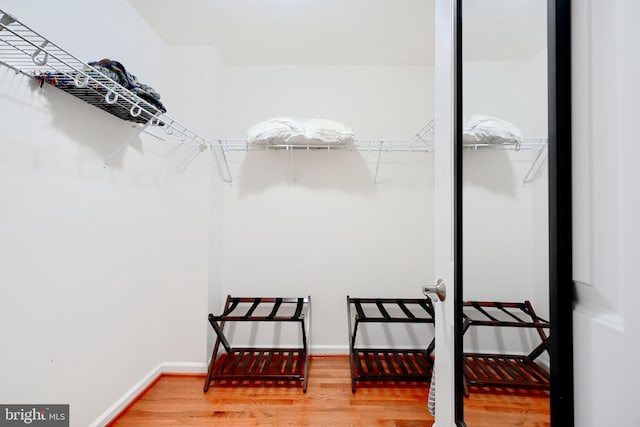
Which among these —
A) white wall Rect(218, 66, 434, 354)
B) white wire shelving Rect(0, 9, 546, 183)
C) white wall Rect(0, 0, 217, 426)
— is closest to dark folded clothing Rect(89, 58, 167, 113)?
white wire shelving Rect(0, 9, 546, 183)

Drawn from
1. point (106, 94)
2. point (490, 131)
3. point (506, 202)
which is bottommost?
point (506, 202)

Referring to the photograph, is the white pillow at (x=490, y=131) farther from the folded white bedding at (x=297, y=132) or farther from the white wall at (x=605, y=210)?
the folded white bedding at (x=297, y=132)

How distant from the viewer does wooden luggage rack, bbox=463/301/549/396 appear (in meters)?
0.52

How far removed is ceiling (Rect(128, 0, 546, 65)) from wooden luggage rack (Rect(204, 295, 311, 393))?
1928 mm

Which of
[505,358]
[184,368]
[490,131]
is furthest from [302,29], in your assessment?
[184,368]

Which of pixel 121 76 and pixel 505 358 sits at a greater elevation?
pixel 121 76

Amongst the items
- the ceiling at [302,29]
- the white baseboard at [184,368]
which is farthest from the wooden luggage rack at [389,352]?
the ceiling at [302,29]

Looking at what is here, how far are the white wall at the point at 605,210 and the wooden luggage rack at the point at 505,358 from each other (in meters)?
0.09

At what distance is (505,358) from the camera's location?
63 centimetres

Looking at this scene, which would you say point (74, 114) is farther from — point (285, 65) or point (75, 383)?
point (285, 65)

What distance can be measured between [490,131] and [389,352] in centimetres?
184

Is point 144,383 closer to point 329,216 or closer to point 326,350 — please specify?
point 326,350

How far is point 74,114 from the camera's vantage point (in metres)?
1.26

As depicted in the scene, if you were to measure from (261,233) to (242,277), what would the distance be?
0.39 metres
